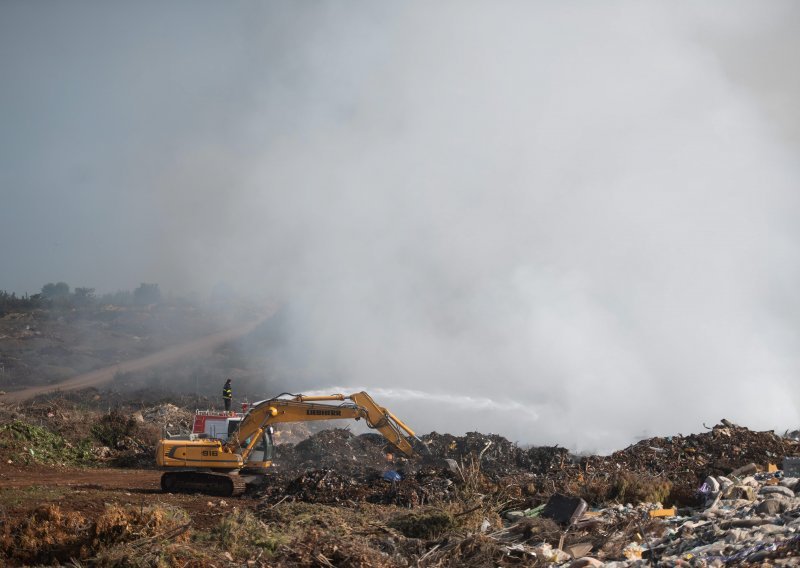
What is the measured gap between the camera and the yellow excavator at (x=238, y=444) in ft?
65.6

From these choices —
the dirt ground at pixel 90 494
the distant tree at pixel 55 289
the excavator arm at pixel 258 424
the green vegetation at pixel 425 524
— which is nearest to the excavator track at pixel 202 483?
the excavator arm at pixel 258 424

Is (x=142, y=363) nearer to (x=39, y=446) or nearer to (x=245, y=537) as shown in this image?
(x=39, y=446)

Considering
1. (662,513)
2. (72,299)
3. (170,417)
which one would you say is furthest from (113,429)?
(72,299)

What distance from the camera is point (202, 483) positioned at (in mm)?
20172

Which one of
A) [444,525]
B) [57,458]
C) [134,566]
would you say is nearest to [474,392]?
[57,458]

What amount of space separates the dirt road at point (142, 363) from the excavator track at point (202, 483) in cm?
2358

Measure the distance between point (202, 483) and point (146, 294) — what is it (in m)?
59.5

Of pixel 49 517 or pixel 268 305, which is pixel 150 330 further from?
pixel 49 517

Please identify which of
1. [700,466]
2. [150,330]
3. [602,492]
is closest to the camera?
[602,492]

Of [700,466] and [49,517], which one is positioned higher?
[700,466]

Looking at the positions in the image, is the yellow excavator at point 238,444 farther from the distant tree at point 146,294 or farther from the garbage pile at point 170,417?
the distant tree at point 146,294

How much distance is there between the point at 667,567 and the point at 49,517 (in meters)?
10.4

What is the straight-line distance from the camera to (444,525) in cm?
1329

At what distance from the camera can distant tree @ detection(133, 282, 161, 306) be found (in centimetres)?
7411
